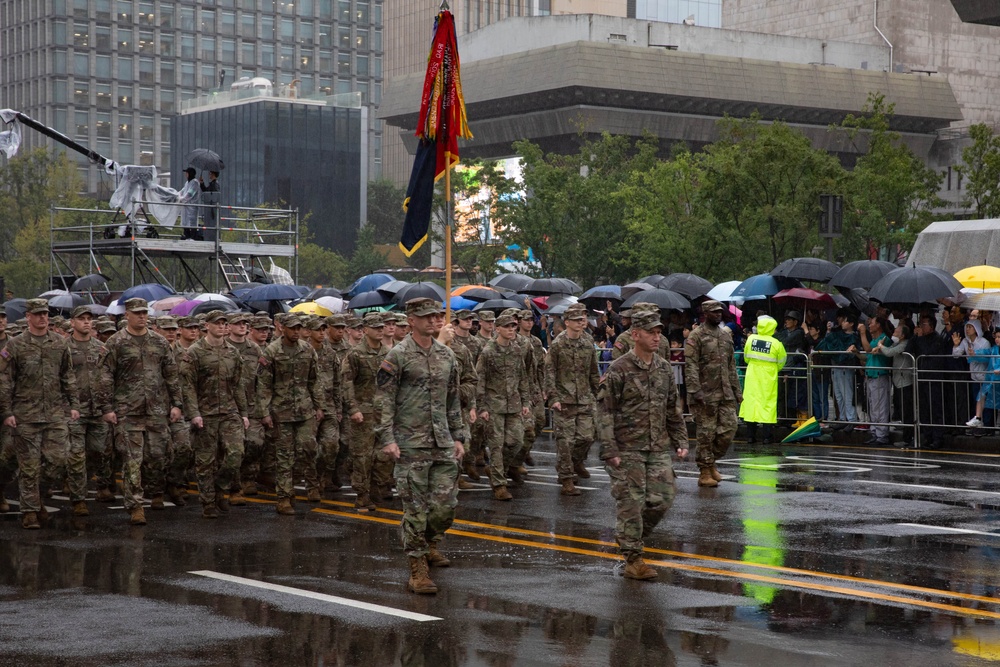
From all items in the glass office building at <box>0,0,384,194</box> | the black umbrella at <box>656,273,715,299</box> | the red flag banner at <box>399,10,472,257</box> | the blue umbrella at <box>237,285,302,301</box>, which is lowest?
the blue umbrella at <box>237,285,302,301</box>

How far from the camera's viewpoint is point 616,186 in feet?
163

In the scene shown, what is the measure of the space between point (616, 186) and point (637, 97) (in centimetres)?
3346

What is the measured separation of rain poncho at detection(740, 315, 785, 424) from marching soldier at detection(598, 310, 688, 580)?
9285 mm

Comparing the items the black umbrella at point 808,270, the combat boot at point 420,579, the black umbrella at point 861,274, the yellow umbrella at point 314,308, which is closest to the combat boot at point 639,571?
the combat boot at point 420,579

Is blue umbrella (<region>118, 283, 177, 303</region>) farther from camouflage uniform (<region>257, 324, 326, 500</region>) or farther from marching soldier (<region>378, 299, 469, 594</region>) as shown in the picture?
marching soldier (<region>378, 299, 469, 594</region>)

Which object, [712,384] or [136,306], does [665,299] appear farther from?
[136,306]

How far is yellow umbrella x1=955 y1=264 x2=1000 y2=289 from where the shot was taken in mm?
22156

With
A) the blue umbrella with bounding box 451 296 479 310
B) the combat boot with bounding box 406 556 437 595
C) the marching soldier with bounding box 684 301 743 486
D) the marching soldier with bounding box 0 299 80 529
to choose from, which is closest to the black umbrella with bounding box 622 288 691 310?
the blue umbrella with bounding box 451 296 479 310

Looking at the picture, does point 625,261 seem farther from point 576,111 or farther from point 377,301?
point 576,111

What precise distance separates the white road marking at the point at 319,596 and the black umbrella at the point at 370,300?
1725cm

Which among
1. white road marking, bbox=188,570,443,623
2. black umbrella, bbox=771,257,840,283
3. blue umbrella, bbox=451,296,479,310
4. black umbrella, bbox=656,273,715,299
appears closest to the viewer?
white road marking, bbox=188,570,443,623

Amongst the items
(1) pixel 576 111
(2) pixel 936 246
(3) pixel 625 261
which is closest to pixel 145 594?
(2) pixel 936 246

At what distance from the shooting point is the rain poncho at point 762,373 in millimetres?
20250

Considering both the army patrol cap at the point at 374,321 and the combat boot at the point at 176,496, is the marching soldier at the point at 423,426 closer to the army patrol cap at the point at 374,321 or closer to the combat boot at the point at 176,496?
the army patrol cap at the point at 374,321
